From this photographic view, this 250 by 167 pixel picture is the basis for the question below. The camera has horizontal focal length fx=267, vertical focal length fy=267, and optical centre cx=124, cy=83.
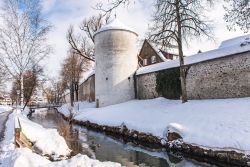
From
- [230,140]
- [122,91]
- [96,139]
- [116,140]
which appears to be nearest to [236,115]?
[230,140]

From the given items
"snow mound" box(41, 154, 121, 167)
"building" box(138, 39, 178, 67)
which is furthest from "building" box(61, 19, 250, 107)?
"snow mound" box(41, 154, 121, 167)

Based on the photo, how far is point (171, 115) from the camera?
525 inches

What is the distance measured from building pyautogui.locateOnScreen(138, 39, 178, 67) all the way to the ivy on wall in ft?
35.2

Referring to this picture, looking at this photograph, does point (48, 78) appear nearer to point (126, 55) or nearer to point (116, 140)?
point (126, 55)

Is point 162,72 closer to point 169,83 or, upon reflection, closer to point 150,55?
point 169,83

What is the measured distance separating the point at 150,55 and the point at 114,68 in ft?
33.1

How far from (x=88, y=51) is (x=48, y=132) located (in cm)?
2452

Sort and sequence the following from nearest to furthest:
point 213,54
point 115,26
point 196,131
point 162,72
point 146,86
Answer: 1. point 196,131
2. point 213,54
3. point 162,72
4. point 146,86
5. point 115,26

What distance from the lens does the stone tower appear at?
2367 centimetres

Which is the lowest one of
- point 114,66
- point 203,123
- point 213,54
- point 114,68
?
point 203,123

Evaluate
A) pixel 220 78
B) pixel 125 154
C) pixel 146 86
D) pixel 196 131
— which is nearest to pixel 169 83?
pixel 146 86

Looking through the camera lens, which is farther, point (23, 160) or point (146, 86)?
point (146, 86)

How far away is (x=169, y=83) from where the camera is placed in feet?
63.8

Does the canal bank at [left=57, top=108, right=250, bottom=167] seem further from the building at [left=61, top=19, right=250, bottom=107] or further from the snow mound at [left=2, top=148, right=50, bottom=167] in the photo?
the building at [left=61, top=19, right=250, bottom=107]
